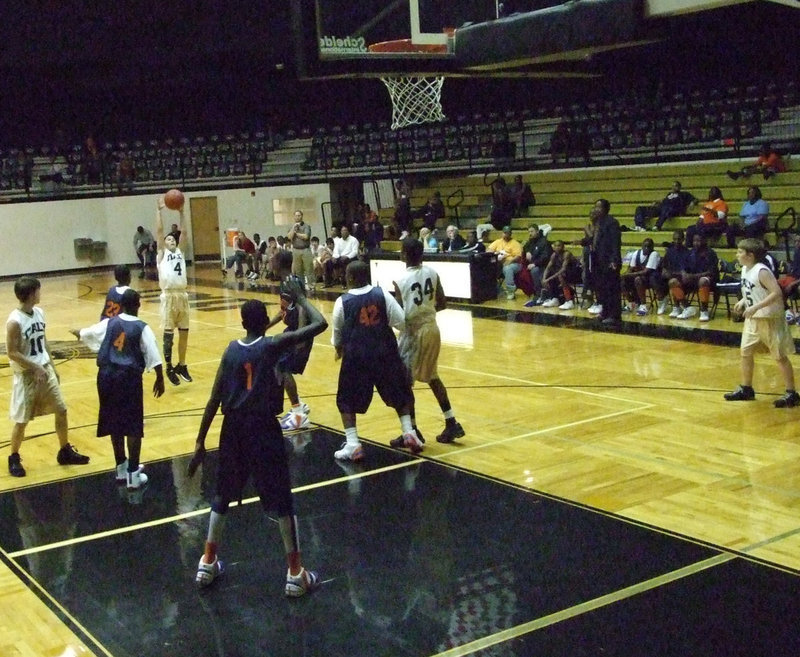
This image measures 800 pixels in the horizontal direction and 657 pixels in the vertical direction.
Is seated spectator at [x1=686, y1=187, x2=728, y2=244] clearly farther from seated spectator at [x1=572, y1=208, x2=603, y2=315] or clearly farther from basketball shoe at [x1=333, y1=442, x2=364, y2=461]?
basketball shoe at [x1=333, y1=442, x2=364, y2=461]

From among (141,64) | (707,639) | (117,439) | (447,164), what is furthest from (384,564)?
(141,64)

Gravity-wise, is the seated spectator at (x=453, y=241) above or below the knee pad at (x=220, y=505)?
above

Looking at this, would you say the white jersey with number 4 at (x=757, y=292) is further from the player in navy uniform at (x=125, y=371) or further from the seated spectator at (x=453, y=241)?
the seated spectator at (x=453, y=241)

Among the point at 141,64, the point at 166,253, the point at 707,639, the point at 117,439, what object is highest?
the point at 141,64

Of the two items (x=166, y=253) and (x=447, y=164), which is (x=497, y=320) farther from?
(x=447, y=164)

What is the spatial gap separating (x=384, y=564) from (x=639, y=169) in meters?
16.3

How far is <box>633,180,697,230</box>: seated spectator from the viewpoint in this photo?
17219 mm

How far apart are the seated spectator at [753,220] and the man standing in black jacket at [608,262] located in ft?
9.54

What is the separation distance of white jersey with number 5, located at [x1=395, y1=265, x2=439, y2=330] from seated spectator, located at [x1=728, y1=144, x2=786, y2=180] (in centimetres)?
1145

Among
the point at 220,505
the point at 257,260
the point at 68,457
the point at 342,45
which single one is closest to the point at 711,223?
the point at 342,45

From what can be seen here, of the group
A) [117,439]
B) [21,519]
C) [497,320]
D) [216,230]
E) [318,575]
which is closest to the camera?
[318,575]

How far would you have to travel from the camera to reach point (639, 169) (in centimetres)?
2031

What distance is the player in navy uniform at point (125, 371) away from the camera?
22.5 ft

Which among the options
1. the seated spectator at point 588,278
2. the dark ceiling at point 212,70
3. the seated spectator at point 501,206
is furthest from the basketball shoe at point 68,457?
the seated spectator at point 501,206
